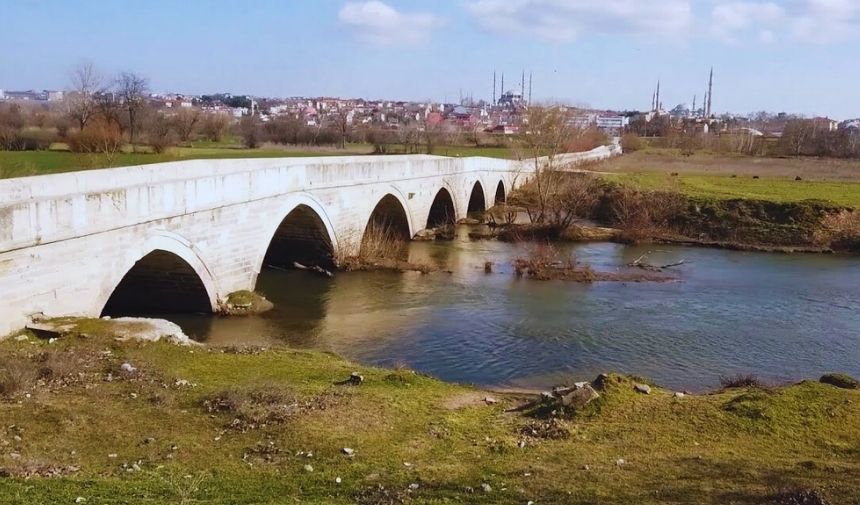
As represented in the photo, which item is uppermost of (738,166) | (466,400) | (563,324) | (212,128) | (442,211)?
(212,128)

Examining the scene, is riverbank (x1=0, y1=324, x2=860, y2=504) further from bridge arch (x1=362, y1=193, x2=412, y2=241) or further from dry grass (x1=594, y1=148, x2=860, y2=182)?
dry grass (x1=594, y1=148, x2=860, y2=182)

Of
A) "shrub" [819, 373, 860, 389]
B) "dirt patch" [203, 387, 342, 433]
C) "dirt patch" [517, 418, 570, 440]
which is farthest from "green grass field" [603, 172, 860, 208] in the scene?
"dirt patch" [203, 387, 342, 433]

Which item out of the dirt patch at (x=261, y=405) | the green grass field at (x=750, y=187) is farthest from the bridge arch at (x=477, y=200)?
the dirt patch at (x=261, y=405)

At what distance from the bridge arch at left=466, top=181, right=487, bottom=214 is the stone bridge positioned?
7757 millimetres

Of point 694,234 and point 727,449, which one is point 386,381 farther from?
point 694,234

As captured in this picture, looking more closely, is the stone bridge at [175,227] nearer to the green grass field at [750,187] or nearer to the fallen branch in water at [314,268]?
the fallen branch in water at [314,268]

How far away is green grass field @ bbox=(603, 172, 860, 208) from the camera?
32250 millimetres

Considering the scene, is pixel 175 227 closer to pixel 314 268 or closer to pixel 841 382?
pixel 314 268

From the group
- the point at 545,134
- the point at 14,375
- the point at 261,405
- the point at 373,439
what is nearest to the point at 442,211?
the point at 545,134

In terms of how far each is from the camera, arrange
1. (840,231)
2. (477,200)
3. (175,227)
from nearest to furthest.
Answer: (175,227), (840,231), (477,200)

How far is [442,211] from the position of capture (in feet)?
102

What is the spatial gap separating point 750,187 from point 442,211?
15.0 m

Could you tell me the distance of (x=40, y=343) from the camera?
948 cm

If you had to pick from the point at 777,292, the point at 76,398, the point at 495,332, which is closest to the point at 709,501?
the point at 76,398
